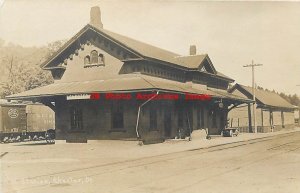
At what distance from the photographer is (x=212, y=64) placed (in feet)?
96.6

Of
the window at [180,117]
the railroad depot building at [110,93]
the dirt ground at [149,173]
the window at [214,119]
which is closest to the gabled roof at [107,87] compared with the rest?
the railroad depot building at [110,93]

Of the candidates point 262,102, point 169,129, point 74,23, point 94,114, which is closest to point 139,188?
point 74,23

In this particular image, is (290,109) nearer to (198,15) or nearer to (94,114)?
(94,114)

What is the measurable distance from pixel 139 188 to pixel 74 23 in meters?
5.66

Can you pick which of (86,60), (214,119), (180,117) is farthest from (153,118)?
(214,119)

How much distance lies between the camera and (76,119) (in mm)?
21422

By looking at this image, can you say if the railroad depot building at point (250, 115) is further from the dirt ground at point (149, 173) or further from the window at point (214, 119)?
the dirt ground at point (149, 173)

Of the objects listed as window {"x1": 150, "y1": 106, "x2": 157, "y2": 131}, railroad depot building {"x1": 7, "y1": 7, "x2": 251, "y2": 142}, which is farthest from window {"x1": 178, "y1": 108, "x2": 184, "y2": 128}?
window {"x1": 150, "y1": 106, "x2": 157, "y2": 131}

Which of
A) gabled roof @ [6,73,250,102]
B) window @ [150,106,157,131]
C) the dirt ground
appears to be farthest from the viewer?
window @ [150,106,157,131]

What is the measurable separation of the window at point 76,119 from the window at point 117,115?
7.06 ft

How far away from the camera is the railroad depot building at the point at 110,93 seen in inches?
763

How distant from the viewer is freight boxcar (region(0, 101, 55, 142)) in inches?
941

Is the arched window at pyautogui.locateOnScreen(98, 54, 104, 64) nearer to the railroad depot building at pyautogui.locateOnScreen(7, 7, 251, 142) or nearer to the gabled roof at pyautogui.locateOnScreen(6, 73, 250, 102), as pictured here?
the railroad depot building at pyautogui.locateOnScreen(7, 7, 251, 142)

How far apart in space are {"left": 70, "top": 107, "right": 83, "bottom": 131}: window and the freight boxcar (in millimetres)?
4619
